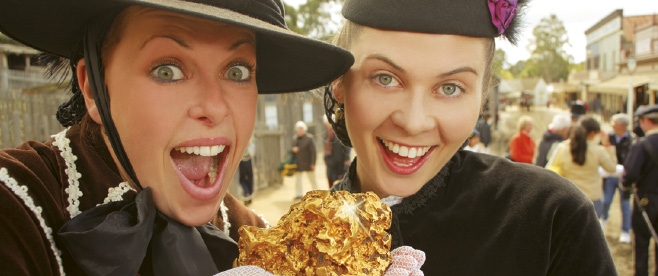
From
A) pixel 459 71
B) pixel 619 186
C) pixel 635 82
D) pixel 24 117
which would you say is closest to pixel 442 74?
pixel 459 71

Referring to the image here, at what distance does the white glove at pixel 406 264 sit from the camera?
3.91ft

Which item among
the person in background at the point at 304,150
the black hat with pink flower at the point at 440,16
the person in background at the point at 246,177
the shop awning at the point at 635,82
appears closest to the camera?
the black hat with pink flower at the point at 440,16

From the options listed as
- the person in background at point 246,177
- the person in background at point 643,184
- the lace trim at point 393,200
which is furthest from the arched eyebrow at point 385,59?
the person in background at point 246,177

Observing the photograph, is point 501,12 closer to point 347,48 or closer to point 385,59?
point 385,59

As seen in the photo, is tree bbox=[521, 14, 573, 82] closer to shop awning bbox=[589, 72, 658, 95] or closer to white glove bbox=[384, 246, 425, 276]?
shop awning bbox=[589, 72, 658, 95]

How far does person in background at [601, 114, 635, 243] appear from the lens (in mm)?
6336

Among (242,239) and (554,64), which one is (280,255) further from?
(554,64)

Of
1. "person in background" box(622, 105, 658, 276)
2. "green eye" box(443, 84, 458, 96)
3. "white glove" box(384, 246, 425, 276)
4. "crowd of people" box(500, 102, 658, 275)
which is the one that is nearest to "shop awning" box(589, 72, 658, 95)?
"crowd of people" box(500, 102, 658, 275)

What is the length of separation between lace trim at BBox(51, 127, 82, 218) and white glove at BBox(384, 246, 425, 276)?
88cm

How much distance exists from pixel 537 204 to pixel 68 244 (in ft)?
4.70

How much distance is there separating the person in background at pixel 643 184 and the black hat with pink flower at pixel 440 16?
165 inches

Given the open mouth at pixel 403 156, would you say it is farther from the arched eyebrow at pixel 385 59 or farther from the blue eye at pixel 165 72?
the blue eye at pixel 165 72

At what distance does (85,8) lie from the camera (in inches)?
50.5

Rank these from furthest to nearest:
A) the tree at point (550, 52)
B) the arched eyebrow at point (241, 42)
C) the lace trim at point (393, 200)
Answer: the tree at point (550, 52) < the lace trim at point (393, 200) < the arched eyebrow at point (241, 42)
